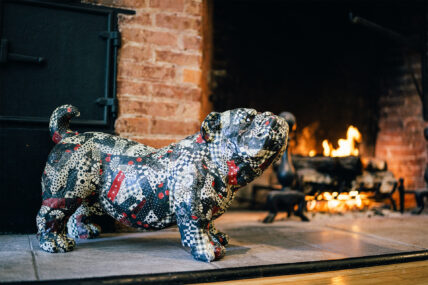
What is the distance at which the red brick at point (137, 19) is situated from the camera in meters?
1.93

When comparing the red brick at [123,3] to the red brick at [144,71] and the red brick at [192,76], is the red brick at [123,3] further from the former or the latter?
the red brick at [192,76]

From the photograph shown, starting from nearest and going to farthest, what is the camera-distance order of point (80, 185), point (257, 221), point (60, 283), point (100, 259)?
point (60, 283), point (100, 259), point (80, 185), point (257, 221)

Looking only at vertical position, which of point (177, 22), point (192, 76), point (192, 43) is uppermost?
point (177, 22)

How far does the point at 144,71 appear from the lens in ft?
6.39

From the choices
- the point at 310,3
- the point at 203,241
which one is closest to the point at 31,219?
the point at 203,241

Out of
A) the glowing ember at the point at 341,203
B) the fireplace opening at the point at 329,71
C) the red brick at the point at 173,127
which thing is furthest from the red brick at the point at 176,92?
the glowing ember at the point at 341,203

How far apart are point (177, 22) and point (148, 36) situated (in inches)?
7.1

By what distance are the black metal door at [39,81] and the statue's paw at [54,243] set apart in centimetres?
40

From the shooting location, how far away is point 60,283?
1.03 metres

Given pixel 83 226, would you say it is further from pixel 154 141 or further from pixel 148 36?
pixel 148 36

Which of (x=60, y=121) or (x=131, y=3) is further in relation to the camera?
(x=131, y=3)

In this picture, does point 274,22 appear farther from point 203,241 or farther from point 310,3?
point 203,241

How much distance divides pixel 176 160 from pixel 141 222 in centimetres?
28

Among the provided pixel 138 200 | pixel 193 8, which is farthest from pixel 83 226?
pixel 193 8
